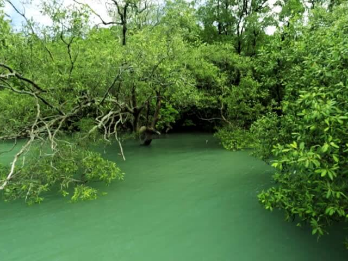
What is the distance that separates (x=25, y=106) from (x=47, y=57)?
2024 millimetres

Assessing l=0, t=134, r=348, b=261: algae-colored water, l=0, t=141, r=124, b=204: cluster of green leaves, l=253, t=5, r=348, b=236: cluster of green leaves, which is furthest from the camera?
l=0, t=141, r=124, b=204: cluster of green leaves

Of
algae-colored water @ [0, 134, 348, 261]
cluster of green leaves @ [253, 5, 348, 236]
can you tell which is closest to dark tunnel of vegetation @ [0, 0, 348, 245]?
cluster of green leaves @ [253, 5, 348, 236]

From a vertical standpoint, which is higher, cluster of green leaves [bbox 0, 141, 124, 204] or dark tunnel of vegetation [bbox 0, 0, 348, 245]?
dark tunnel of vegetation [bbox 0, 0, 348, 245]

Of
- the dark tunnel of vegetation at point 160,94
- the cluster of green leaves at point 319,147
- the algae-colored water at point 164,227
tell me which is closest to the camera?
the cluster of green leaves at point 319,147

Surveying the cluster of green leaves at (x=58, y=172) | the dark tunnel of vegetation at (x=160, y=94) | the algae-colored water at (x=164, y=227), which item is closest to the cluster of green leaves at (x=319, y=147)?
the dark tunnel of vegetation at (x=160, y=94)

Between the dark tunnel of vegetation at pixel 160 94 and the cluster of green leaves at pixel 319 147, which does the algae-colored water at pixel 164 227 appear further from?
the cluster of green leaves at pixel 319 147

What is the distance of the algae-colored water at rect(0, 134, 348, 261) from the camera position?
5133 mm

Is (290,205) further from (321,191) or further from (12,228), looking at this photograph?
(12,228)

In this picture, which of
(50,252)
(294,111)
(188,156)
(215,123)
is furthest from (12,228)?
(215,123)

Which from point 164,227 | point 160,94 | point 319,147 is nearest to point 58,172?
point 164,227

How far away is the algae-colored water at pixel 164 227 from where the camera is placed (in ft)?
16.8

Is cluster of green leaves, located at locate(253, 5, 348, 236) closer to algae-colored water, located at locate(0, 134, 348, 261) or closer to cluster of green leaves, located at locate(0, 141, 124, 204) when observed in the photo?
algae-colored water, located at locate(0, 134, 348, 261)

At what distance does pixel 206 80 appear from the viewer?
17391mm

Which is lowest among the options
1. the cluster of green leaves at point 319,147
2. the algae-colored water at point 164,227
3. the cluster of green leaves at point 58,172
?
the algae-colored water at point 164,227
